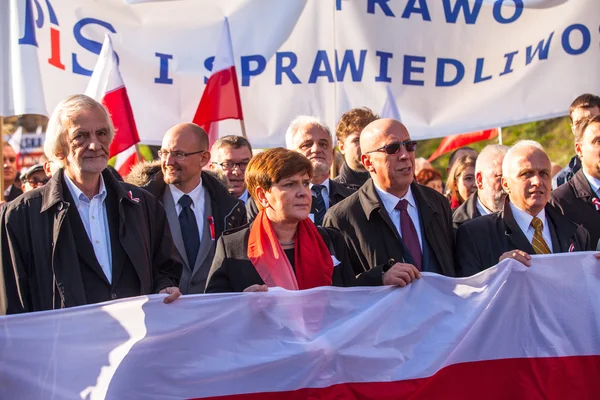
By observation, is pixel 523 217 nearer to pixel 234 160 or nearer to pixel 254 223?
pixel 254 223

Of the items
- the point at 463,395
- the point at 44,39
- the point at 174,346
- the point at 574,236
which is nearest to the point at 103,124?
the point at 174,346

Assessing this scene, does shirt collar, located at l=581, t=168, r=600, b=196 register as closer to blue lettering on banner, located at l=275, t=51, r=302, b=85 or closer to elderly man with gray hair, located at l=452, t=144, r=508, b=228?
elderly man with gray hair, located at l=452, t=144, r=508, b=228

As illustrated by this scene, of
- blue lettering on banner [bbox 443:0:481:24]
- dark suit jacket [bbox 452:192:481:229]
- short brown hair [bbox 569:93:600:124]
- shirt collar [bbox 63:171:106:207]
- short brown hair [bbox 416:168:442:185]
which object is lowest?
dark suit jacket [bbox 452:192:481:229]

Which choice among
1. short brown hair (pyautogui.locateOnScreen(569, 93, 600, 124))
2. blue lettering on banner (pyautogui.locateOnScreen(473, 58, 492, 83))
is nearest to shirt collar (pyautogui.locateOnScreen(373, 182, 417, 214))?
short brown hair (pyautogui.locateOnScreen(569, 93, 600, 124))

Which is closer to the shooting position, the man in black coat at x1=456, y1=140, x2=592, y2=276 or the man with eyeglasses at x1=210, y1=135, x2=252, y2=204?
the man in black coat at x1=456, y1=140, x2=592, y2=276

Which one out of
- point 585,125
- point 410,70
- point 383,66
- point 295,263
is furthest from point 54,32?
point 585,125

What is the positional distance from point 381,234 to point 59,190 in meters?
Answer: 1.66

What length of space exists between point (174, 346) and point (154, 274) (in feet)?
1.62

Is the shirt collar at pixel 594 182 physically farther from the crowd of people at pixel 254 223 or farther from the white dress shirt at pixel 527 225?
→ the white dress shirt at pixel 527 225

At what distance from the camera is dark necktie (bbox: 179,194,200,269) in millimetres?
5684

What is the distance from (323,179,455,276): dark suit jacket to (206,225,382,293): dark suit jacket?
29 cm

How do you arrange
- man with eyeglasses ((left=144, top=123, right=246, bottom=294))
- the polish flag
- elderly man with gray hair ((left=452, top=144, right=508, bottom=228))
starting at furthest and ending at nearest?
1. the polish flag
2. elderly man with gray hair ((left=452, top=144, right=508, bottom=228))
3. man with eyeglasses ((left=144, top=123, right=246, bottom=294))

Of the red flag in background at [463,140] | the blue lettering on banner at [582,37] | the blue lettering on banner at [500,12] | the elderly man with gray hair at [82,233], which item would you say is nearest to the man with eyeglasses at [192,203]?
the elderly man with gray hair at [82,233]

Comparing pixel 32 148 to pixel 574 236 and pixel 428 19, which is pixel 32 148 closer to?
pixel 428 19
